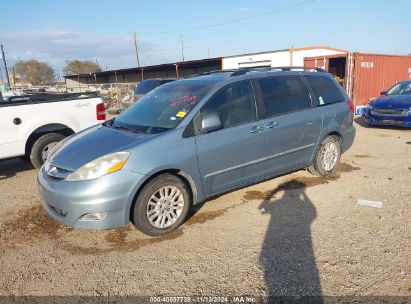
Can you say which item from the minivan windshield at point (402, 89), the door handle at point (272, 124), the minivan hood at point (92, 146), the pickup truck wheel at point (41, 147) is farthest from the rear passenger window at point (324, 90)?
the minivan windshield at point (402, 89)

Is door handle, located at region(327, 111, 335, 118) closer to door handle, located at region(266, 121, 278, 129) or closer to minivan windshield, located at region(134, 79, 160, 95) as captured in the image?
door handle, located at region(266, 121, 278, 129)

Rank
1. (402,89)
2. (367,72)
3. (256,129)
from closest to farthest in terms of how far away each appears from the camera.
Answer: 1. (256,129)
2. (402,89)
3. (367,72)

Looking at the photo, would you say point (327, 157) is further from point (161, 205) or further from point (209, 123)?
point (161, 205)

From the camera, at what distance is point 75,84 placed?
6250 centimetres

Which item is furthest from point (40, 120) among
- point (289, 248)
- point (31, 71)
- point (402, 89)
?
point (31, 71)

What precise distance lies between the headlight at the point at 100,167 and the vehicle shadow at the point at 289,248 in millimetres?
1704

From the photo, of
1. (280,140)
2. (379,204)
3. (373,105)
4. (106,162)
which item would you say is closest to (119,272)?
(106,162)

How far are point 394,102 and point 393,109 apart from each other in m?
0.23

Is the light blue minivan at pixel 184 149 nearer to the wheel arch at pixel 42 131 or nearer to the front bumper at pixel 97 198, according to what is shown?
the front bumper at pixel 97 198

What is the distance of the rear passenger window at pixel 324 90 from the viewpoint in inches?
214

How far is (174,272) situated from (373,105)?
31.7 ft

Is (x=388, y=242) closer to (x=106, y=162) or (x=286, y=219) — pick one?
(x=286, y=219)

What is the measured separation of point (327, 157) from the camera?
566cm

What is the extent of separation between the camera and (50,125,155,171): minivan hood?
3.62 m
